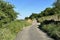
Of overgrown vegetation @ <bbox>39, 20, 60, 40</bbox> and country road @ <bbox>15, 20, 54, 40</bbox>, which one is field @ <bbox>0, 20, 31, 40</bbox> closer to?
country road @ <bbox>15, 20, 54, 40</bbox>

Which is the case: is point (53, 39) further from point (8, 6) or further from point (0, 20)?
point (8, 6)

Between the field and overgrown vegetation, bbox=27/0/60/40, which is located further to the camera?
overgrown vegetation, bbox=27/0/60/40

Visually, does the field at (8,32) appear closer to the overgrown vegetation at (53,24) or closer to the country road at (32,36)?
the country road at (32,36)

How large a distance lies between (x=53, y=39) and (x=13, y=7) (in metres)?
9.52

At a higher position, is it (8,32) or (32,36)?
(8,32)

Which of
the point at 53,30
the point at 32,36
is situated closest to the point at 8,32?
the point at 32,36

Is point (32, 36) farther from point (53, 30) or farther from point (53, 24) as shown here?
point (53, 24)

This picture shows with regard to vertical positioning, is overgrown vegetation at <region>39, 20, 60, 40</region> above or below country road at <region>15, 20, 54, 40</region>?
above

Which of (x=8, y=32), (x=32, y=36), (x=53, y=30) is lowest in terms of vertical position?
(x=32, y=36)

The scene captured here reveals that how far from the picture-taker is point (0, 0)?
2108 cm

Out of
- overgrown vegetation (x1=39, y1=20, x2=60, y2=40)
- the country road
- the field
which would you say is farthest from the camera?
the country road

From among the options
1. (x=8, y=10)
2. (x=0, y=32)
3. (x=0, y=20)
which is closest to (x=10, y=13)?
(x=8, y=10)

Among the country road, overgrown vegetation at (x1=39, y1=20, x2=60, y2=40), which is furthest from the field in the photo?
overgrown vegetation at (x1=39, y1=20, x2=60, y2=40)

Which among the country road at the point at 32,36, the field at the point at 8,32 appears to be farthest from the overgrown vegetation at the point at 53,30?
the field at the point at 8,32
